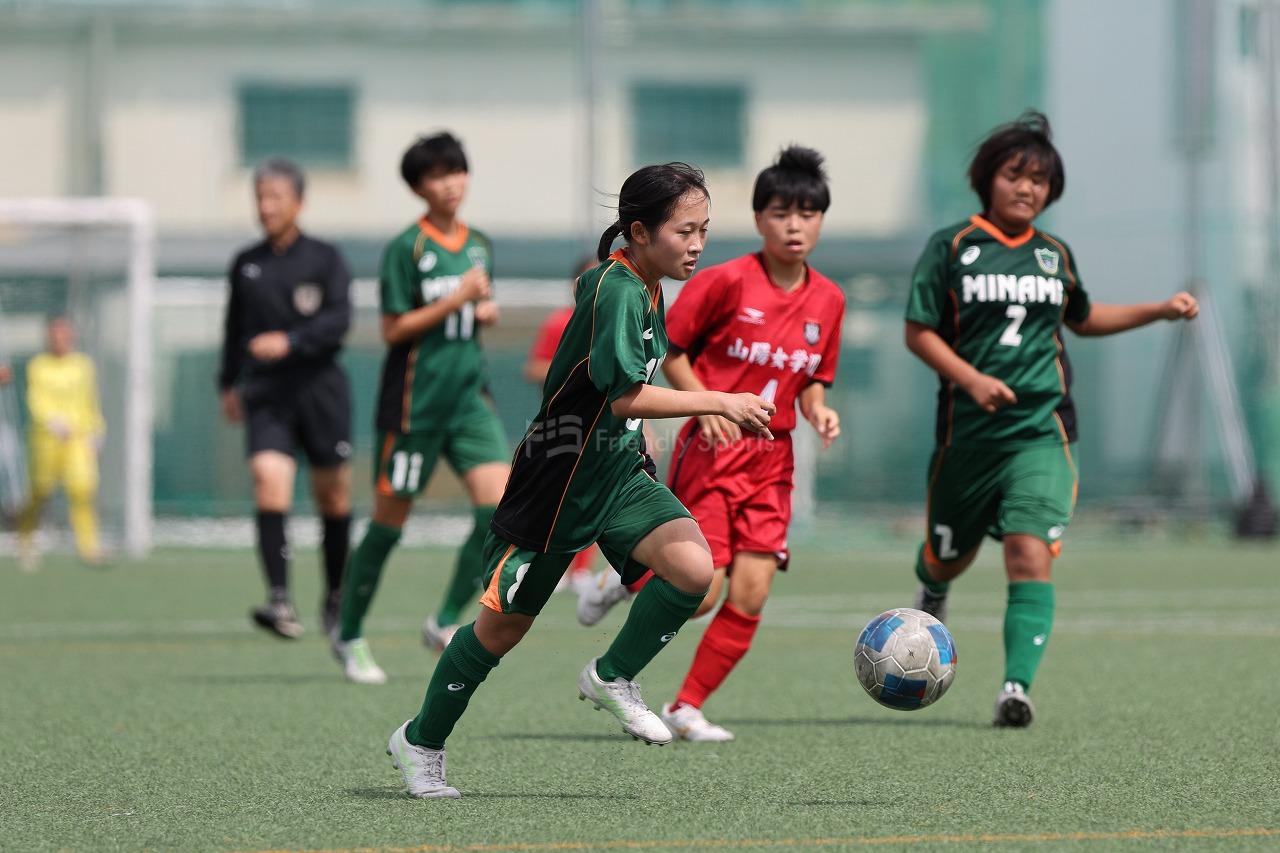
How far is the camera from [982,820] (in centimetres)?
469

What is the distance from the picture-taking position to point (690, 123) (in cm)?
2984

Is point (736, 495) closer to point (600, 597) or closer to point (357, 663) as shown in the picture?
point (600, 597)

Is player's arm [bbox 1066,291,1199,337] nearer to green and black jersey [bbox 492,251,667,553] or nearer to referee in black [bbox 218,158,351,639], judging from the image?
green and black jersey [bbox 492,251,667,553]

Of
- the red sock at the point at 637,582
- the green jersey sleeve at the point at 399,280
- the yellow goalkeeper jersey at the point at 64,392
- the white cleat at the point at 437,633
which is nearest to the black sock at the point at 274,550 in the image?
the white cleat at the point at 437,633

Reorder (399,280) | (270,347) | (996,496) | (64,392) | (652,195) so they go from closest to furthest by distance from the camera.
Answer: (652,195)
(996,496)
(399,280)
(270,347)
(64,392)

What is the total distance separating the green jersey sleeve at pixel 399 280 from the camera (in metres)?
7.80

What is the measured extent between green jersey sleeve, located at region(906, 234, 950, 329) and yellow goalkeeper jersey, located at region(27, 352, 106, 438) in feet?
35.0

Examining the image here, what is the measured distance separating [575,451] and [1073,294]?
2636 mm

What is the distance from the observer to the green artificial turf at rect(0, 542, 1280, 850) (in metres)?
4.62

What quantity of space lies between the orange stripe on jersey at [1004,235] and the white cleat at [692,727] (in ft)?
6.19

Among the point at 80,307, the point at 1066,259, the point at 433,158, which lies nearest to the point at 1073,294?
the point at 1066,259

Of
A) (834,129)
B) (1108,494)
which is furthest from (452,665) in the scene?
(834,129)

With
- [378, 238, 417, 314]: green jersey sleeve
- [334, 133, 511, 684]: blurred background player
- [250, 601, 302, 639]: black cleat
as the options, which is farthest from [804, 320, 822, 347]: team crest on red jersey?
[250, 601, 302, 639]: black cleat

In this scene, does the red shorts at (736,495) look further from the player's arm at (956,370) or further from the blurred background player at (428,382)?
the blurred background player at (428,382)
